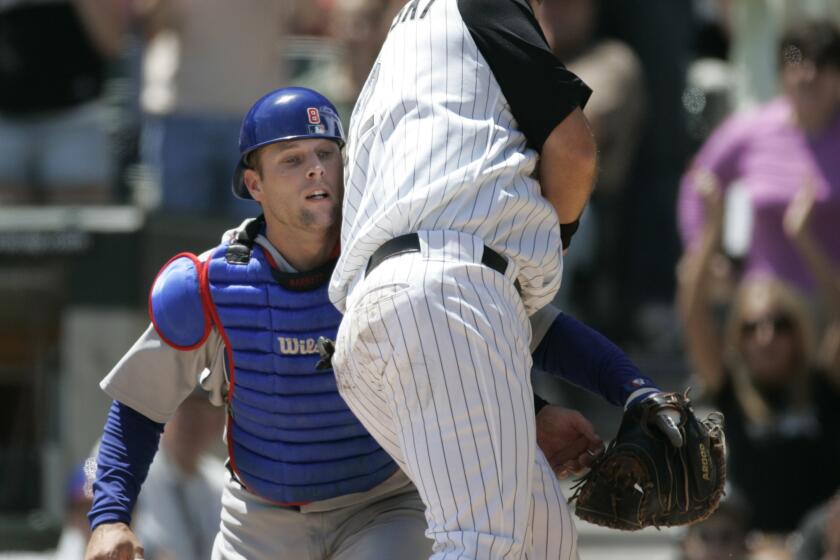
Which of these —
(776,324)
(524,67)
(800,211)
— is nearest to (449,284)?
(524,67)

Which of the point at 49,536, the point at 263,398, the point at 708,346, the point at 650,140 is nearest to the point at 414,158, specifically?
the point at 263,398

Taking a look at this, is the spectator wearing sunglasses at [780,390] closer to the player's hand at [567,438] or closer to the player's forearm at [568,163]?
the player's hand at [567,438]

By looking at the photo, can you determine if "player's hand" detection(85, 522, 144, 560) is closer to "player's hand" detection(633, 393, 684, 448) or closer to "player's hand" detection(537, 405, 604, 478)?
"player's hand" detection(537, 405, 604, 478)

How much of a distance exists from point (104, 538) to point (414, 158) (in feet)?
3.75

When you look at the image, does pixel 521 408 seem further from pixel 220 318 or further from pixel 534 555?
pixel 220 318

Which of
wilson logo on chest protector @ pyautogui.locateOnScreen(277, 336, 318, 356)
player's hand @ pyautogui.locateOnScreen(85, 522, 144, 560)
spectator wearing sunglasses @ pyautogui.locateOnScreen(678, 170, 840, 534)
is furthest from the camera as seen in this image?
spectator wearing sunglasses @ pyautogui.locateOnScreen(678, 170, 840, 534)

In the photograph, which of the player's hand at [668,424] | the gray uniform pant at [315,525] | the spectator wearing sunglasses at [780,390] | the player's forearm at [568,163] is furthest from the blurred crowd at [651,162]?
the player's forearm at [568,163]

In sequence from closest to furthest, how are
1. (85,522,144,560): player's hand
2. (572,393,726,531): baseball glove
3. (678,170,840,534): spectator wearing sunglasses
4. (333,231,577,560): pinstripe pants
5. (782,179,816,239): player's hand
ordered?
1. (333,231,577,560): pinstripe pants
2. (572,393,726,531): baseball glove
3. (85,522,144,560): player's hand
4. (678,170,840,534): spectator wearing sunglasses
5. (782,179,816,239): player's hand

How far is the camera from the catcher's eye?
621cm

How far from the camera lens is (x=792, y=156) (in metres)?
6.51

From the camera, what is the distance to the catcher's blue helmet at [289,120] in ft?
12.3

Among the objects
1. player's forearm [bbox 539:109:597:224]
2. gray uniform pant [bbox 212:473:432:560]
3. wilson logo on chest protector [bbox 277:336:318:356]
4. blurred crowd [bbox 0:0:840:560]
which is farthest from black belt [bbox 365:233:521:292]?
blurred crowd [bbox 0:0:840:560]

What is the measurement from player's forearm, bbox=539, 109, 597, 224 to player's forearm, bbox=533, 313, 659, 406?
0.53 meters

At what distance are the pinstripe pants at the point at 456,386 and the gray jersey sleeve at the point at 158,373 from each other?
0.69 metres
